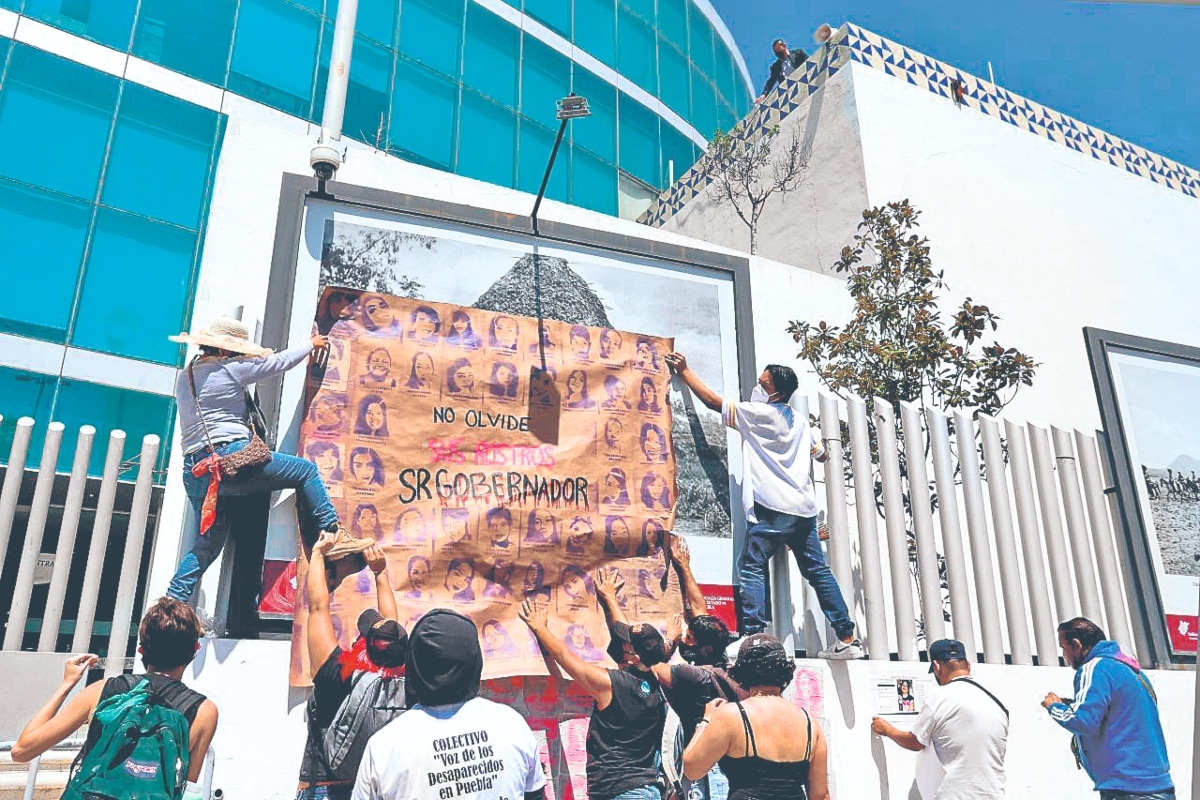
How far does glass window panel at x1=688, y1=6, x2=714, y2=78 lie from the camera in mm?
22625

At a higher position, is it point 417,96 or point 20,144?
point 417,96

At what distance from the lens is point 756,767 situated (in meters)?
3.00

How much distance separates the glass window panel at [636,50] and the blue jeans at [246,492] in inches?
717

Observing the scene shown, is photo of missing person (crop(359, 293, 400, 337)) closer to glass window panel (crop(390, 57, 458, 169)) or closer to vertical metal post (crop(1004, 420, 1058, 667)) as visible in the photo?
vertical metal post (crop(1004, 420, 1058, 667))

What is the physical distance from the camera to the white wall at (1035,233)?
344 inches

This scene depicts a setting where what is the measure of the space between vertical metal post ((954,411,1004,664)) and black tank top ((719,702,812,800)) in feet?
9.47

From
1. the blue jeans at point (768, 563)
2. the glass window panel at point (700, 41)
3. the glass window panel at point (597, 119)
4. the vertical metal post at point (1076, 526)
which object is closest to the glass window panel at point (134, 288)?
the glass window panel at point (597, 119)

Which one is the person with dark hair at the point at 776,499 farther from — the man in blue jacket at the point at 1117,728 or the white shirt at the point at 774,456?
the man in blue jacket at the point at 1117,728

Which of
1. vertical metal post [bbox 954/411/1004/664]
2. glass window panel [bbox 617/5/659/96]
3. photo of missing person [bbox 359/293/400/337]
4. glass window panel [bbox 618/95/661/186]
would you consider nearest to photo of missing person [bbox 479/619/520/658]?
photo of missing person [bbox 359/293/400/337]

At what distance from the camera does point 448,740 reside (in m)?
2.26

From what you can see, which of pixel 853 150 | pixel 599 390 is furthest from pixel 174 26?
pixel 599 390

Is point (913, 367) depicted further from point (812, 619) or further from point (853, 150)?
point (853, 150)

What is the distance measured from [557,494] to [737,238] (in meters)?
6.07

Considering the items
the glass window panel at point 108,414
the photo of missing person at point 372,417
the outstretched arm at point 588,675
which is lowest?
the outstretched arm at point 588,675
